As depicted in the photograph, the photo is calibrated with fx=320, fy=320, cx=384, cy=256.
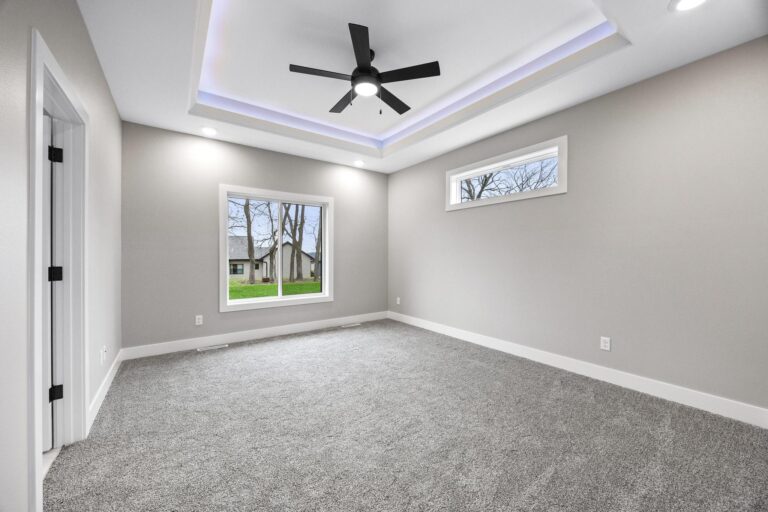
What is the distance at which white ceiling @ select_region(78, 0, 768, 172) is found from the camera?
2.15 meters

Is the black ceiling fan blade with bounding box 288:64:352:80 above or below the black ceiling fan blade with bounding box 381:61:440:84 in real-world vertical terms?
above

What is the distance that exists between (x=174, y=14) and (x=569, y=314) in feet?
13.4

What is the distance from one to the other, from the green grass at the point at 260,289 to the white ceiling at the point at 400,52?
2080 millimetres

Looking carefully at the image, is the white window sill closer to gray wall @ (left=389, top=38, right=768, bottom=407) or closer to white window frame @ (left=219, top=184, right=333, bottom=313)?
white window frame @ (left=219, top=184, right=333, bottom=313)

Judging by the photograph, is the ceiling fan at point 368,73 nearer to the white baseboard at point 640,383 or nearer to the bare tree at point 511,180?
the bare tree at point 511,180

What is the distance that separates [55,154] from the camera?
1982mm

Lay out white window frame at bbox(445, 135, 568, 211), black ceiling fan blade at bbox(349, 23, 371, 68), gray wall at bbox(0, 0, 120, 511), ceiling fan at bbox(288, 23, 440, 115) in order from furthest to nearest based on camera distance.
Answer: white window frame at bbox(445, 135, 568, 211), ceiling fan at bbox(288, 23, 440, 115), black ceiling fan blade at bbox(349, 23, 371, 68), gray wall at bbox(0, 0, 120, 511)

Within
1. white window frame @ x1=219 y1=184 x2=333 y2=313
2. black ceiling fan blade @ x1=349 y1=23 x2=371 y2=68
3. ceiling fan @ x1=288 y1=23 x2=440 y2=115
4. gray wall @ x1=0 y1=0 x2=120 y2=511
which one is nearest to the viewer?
gray wall @ x1=0 y1=0 x2=120 y2=511

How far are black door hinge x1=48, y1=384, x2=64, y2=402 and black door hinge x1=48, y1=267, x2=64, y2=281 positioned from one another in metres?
0.66

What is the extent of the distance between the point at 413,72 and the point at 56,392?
10.7 feet

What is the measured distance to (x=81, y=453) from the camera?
191 cm

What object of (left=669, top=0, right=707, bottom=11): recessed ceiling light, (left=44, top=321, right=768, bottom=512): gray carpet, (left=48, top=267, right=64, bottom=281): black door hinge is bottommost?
(left=44, top=321, right=768, bottom=512): gray carpet

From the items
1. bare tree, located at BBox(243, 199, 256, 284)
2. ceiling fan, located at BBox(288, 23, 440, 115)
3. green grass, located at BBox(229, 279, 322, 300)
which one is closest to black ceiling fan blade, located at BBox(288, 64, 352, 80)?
ceiling fan, located at BBox(288, 23, 440, 115)

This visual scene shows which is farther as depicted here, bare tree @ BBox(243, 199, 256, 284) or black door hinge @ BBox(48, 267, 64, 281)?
bare tree @ BBox(243, 199, 256, 284)
